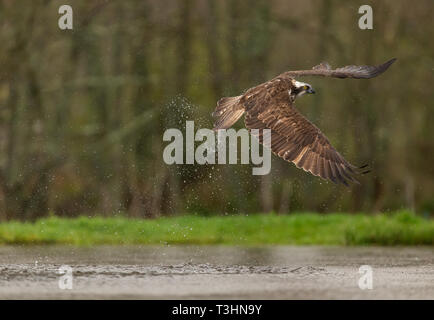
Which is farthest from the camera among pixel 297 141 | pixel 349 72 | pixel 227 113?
pixel 349 72

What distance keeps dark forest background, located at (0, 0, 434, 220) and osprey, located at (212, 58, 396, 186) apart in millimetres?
6055

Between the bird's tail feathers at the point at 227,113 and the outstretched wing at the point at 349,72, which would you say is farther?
the outstretched wing at the point at 349,72

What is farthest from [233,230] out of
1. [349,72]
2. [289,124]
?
[289,124]

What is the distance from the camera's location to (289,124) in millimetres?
10680

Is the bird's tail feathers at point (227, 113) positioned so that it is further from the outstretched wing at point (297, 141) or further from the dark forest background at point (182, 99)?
the dark forest background at point (182, 99)

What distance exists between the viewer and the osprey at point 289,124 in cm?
1034

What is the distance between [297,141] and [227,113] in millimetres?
842

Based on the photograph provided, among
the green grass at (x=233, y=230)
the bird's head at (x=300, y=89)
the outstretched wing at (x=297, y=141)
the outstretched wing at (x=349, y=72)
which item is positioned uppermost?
the outstretched wing at (x=349, y=72)

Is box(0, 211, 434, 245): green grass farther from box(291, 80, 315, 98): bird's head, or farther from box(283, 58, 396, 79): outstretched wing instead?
box(291, 80, 315, 98): bird's head

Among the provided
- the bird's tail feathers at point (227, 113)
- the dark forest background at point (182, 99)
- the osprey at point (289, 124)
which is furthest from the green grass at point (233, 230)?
the bird's tail feathers at point (227, 113)

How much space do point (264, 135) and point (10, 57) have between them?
742 cm

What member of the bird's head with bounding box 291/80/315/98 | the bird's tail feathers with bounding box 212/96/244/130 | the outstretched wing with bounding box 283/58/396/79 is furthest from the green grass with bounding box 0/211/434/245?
the bird's tail feathers with bounding box 212/96/244/130

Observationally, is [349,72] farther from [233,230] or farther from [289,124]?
[233,230]

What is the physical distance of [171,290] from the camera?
10.4m
